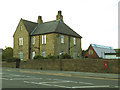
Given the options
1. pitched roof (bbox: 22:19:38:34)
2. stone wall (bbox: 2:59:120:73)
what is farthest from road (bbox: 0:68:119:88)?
pitched roof (bbox: 22:19:38:34)

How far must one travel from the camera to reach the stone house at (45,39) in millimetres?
41125

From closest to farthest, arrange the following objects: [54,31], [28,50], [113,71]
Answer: [113,71]
[54,31]
[28,50]

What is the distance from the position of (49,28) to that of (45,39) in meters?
2.86

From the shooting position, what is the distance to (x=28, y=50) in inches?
1750

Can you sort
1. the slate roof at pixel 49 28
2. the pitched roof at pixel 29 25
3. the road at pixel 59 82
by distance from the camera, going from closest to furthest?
the road at pixel 59 82 < the slate roof at pixel 49 28 < the pitched roof at pixel 29 25

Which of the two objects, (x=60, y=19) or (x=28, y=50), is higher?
(x=60, y=19)

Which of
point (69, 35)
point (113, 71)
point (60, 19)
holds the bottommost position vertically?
point (113, 71)

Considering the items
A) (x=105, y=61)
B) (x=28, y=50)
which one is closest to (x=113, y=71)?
(x=105, y=61)

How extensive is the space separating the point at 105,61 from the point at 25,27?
87.9 feet

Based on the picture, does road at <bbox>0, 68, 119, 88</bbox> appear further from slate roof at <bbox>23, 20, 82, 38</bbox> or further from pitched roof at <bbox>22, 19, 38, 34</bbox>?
pitched roof at <bbox>22, 19, 38, 34</bbox>

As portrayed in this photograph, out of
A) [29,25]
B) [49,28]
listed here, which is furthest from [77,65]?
[29,25]

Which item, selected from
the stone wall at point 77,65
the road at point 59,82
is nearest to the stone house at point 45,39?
the stone wall at point 77,65

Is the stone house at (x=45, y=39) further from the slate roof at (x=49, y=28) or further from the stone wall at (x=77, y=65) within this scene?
the stone wall at (x=77, y=65)

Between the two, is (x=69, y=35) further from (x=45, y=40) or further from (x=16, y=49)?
(x=16, y=49)
